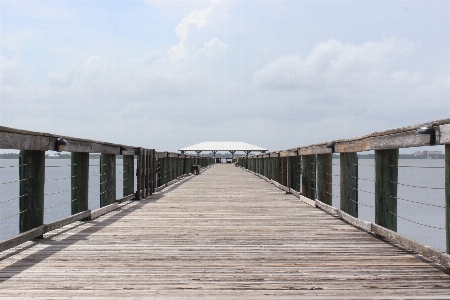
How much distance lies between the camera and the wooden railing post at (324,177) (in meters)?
6.72

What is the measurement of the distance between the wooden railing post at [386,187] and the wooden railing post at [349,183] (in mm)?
987

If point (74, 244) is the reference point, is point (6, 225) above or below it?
below

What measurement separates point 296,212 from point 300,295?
13.0ft

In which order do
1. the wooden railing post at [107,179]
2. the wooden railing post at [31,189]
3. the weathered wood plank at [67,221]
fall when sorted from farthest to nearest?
the wooden railing post at [107,179] < the weathered wood plank at [67,221] < the wooden railing post at [31,189]

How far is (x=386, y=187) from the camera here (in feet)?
14.6

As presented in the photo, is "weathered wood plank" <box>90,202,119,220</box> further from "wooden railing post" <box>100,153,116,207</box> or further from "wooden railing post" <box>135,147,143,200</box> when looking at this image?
"wooden railing post" <box>135,147,143,200</box>

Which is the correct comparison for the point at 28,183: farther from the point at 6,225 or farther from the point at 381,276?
the point at 6,225

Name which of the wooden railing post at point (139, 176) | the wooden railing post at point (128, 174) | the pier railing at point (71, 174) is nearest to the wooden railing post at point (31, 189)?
the pier railing at point (71, 174)

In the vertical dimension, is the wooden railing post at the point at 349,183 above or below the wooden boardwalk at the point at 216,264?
above

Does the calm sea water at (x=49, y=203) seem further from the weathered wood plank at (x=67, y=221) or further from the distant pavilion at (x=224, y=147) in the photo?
the distant pavilion at (x=224, y=147)

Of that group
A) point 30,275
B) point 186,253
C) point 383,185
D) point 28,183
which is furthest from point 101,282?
point 383,185

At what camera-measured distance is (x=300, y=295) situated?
A: 273 centimetres

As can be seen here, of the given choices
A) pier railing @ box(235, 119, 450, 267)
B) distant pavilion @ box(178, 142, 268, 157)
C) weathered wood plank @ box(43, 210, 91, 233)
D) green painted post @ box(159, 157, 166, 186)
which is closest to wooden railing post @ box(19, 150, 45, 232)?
weathered wood plank @ box(43, 210, 91, 233)

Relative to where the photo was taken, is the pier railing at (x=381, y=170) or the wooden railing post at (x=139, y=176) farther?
the wooden railing post at (x=139, y=176)
